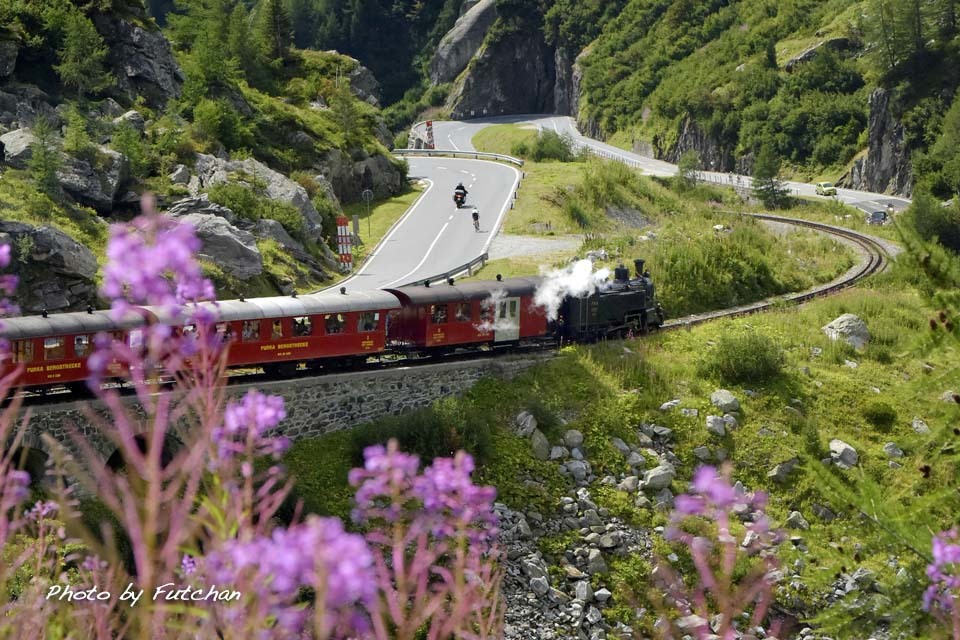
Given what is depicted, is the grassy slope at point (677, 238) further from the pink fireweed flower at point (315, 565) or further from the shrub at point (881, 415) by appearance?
the pink fireweed flower at point (315, 565)

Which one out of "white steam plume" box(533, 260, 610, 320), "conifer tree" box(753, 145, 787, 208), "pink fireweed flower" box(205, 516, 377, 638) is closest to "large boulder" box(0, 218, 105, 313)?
"white steam plume" box(533, 260, 610, 320)

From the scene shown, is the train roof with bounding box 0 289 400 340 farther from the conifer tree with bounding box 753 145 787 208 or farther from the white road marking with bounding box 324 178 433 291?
the conifer tree with bounding box 753 145 787 208

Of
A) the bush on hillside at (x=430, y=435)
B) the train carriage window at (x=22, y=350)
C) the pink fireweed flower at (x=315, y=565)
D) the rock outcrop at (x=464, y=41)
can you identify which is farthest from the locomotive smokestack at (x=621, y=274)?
the rock outcrop at (x=464, y=41)

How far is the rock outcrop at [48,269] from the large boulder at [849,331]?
25.4 metres

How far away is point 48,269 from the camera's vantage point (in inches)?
1148

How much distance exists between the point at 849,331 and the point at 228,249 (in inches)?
893

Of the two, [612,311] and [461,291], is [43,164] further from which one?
[612,311]

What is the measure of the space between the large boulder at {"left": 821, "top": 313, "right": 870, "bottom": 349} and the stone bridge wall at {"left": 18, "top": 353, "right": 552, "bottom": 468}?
12822 millimetres

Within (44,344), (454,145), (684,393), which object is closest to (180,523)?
(44,344)

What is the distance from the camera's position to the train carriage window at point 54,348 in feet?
71.3

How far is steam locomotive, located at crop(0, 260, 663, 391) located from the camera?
2188 cm

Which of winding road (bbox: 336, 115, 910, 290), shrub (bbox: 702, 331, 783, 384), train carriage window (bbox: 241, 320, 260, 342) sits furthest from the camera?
winding road (bbox: 336, 115, 910, 290)

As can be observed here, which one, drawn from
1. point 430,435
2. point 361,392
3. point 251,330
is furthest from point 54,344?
point 430,435

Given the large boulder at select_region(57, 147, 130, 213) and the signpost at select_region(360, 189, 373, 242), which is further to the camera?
the signpost at select_region(360, 189, 373, 242)
